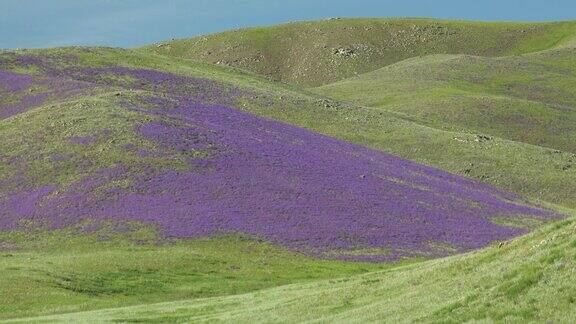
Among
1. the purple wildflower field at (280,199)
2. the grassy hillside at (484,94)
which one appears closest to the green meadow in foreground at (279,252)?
the grassy hillside at (484,94)

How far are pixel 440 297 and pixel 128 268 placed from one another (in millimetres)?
26832

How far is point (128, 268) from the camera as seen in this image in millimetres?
51562

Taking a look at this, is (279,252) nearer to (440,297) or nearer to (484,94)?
(440,297)

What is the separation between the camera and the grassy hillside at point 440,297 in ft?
80.5

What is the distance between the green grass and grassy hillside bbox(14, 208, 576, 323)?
4.61 metres

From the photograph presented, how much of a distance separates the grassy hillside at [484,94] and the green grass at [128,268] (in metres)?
71.7

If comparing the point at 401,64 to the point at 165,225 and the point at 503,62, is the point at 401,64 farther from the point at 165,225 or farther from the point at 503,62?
the point at 165,225

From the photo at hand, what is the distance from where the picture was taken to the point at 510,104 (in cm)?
14475

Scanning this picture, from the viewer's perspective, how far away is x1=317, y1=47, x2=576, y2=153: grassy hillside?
438ft

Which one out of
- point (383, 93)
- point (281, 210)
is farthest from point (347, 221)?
point (383, 93)

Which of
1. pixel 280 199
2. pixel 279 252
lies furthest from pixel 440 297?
pixel 280 199

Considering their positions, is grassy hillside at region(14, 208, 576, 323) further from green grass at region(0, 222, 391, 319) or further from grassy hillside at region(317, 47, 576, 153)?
grassy hillside at region(317, 47, 576, 153)

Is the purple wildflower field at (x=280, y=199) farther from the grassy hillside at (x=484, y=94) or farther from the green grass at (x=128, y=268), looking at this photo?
the grassy hillside at (x=484, y=94)

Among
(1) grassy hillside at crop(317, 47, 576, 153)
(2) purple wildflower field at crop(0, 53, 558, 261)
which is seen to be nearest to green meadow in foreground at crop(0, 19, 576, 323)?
(1) grassy hillside at crop(317, 47, 576, 153)
